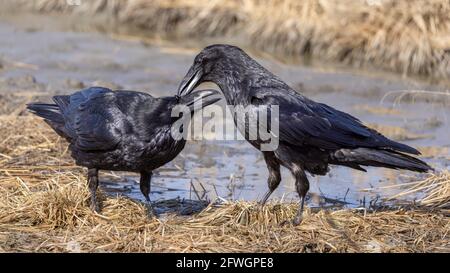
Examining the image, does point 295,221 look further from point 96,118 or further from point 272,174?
point 96,118

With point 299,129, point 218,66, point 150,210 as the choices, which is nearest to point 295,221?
point 299,129

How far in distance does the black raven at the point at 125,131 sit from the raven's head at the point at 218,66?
25 centimetres

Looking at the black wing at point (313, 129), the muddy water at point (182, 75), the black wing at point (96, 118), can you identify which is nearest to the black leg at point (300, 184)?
the black wing at point (313, 129)

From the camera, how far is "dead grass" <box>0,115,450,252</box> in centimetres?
605

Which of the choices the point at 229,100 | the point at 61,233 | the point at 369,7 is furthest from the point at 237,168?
the point at 369,7

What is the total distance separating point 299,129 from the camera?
655 cm

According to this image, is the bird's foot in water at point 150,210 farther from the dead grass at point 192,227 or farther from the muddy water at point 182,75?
the muddy water at point 182,75

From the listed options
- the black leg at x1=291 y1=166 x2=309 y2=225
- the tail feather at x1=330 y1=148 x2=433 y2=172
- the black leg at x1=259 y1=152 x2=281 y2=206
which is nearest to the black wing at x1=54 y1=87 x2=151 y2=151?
the black leg at x1=259 y1=152 x2=281 y2=206

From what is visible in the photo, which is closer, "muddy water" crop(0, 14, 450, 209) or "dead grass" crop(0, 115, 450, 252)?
"dead grass" crop(0, 115, 450, 252)

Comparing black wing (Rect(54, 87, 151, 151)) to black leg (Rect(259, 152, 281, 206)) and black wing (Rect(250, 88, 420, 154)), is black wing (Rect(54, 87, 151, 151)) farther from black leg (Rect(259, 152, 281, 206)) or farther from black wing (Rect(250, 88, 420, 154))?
black leg (Rect(259, 152, 281, 206))

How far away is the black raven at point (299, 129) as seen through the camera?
6574 millimetres

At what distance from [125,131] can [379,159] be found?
5.81 feet

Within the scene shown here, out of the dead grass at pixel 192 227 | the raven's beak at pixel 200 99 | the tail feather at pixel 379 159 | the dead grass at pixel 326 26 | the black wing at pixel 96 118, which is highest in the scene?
the dead grass at pixel 326 26
